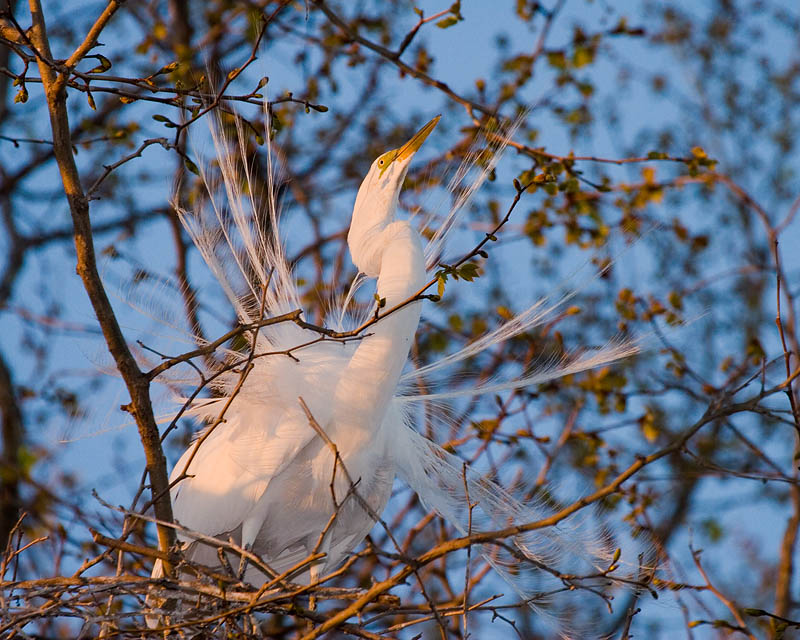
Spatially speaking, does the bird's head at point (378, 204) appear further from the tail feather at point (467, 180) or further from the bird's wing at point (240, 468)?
the bird's wing at point (240, 468)

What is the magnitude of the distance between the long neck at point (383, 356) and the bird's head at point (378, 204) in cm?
28

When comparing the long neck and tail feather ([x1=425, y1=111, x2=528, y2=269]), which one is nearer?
the long neck

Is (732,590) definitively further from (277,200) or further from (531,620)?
(277,200)

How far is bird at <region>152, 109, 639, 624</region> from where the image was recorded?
318 cm

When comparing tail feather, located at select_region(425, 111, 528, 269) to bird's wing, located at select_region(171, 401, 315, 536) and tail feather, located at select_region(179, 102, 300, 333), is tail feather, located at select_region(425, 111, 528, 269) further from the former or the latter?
bird's wing, located at select_region(171, 401, 315, 536)

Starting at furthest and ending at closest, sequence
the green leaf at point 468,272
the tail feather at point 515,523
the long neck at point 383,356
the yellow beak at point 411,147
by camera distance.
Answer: the yellow beak at point 411,147 → the tail feather at point 515,523 → the long neck at point 383,356 → the green leaf at point 468,272

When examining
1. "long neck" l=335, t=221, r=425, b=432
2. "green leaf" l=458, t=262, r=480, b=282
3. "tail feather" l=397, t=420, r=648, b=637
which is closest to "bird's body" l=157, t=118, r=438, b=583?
"long neck" l=335, t=221, r=425, b=432

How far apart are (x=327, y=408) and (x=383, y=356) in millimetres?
276

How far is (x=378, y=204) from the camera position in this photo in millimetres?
3504

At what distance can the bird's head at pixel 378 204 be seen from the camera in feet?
11.3

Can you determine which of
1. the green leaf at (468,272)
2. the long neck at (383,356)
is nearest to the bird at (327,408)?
the long neck at (383,356)

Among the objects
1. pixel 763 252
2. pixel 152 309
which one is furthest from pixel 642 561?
pixel 763 252

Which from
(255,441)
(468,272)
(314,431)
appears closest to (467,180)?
(314,431)

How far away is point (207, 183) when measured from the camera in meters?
3.46
